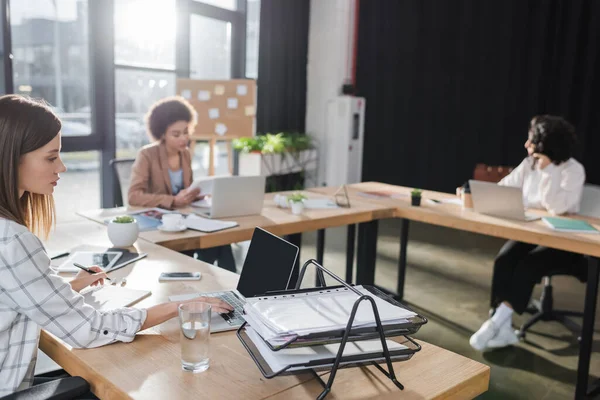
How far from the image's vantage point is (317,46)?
301 inches

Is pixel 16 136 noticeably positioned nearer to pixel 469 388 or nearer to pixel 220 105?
pixel 469 388

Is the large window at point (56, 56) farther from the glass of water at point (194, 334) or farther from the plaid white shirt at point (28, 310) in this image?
the glass of water at point (194, 334)

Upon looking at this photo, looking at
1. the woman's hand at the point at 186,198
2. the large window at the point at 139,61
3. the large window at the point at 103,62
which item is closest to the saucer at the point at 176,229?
the woman's hand at the point at 186,198

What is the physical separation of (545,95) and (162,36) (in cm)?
426

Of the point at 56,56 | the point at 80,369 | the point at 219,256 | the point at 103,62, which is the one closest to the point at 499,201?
the point at 219,256

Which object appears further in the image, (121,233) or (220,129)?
(220,129)

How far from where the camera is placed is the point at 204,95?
5.91 metres

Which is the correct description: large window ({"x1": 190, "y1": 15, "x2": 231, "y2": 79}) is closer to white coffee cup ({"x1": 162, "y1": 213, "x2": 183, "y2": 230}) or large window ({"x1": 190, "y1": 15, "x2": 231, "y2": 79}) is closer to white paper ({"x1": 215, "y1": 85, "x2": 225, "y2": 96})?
white paper ({"x1": 215, "y1": 85, "x2": 225, "y2": 96})

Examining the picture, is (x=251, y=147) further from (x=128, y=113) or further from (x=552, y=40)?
(x=552, y=40)

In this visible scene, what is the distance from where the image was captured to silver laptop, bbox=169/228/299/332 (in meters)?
1.44

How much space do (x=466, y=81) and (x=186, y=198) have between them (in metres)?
5.04

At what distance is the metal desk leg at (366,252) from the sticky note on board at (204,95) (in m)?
2.88

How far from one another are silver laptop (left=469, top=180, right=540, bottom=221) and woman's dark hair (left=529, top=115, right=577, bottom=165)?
53 cm

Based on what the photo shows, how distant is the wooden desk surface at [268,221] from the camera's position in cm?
238
